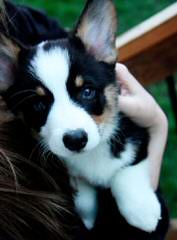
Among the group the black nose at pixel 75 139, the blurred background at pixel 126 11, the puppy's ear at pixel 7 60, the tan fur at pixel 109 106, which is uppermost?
the puppy's ear at pixel 7 60

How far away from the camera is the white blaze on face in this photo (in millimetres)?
A: 1278

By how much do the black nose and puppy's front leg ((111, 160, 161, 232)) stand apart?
0.21 meters

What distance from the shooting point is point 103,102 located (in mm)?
1385

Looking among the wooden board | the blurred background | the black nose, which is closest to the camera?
the black nose

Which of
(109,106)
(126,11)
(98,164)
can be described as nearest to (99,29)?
(109,106)

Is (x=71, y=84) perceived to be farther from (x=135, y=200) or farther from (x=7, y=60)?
(x=135, y=200)

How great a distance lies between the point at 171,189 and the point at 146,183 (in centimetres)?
118

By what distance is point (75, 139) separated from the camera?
1.27m

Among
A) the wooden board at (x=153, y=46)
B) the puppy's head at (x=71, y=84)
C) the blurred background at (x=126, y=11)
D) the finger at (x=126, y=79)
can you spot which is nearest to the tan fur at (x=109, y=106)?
the puppy's head at (x=71, y=84)

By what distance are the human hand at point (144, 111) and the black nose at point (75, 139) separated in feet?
0.73

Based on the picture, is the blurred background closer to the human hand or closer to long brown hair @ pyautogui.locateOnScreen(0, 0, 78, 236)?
the human hand

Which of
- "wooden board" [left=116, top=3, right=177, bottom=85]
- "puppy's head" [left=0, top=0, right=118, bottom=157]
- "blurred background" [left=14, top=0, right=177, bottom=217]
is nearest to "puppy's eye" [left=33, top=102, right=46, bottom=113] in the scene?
"puppy's head" [left=0, top=0, right=118, bottom=157]

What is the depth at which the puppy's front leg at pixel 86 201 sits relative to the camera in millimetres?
1487

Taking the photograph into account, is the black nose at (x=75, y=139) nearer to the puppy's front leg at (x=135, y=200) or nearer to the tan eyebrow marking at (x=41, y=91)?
the tan eyebrow marking at (x=41, y=91)
